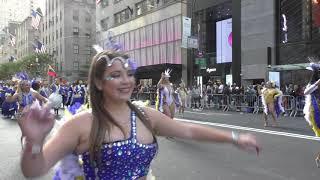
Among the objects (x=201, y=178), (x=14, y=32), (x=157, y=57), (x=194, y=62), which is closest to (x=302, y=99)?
(x=201, y=178)

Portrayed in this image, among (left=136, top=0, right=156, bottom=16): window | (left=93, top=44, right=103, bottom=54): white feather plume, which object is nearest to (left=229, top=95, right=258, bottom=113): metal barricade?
(left=93, top=44, right=103, bottom=54): white feather plume

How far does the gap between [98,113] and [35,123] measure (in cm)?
56

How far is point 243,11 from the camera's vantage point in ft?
105

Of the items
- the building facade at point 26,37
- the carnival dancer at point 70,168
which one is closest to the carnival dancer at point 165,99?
the carnival dancer at point 70,168

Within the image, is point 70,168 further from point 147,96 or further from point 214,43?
point 214,43

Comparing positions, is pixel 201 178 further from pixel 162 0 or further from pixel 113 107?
pixel 162 0

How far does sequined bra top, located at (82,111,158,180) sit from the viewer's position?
2.30m

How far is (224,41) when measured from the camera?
34781 millimetres

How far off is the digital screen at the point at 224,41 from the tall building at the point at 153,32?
495 centimetres

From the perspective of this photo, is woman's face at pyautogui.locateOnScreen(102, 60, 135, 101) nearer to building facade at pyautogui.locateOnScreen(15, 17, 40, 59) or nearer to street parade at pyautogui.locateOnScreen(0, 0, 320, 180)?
street parade at pyautogui.locateOnScreen(0, 0, 320, 180)

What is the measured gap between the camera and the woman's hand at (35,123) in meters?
1.90

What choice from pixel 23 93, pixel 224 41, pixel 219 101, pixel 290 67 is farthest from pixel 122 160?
pixel 224 41

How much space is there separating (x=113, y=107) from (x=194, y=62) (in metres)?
36.2

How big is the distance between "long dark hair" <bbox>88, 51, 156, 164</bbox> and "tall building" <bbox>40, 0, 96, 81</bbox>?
74.4m
